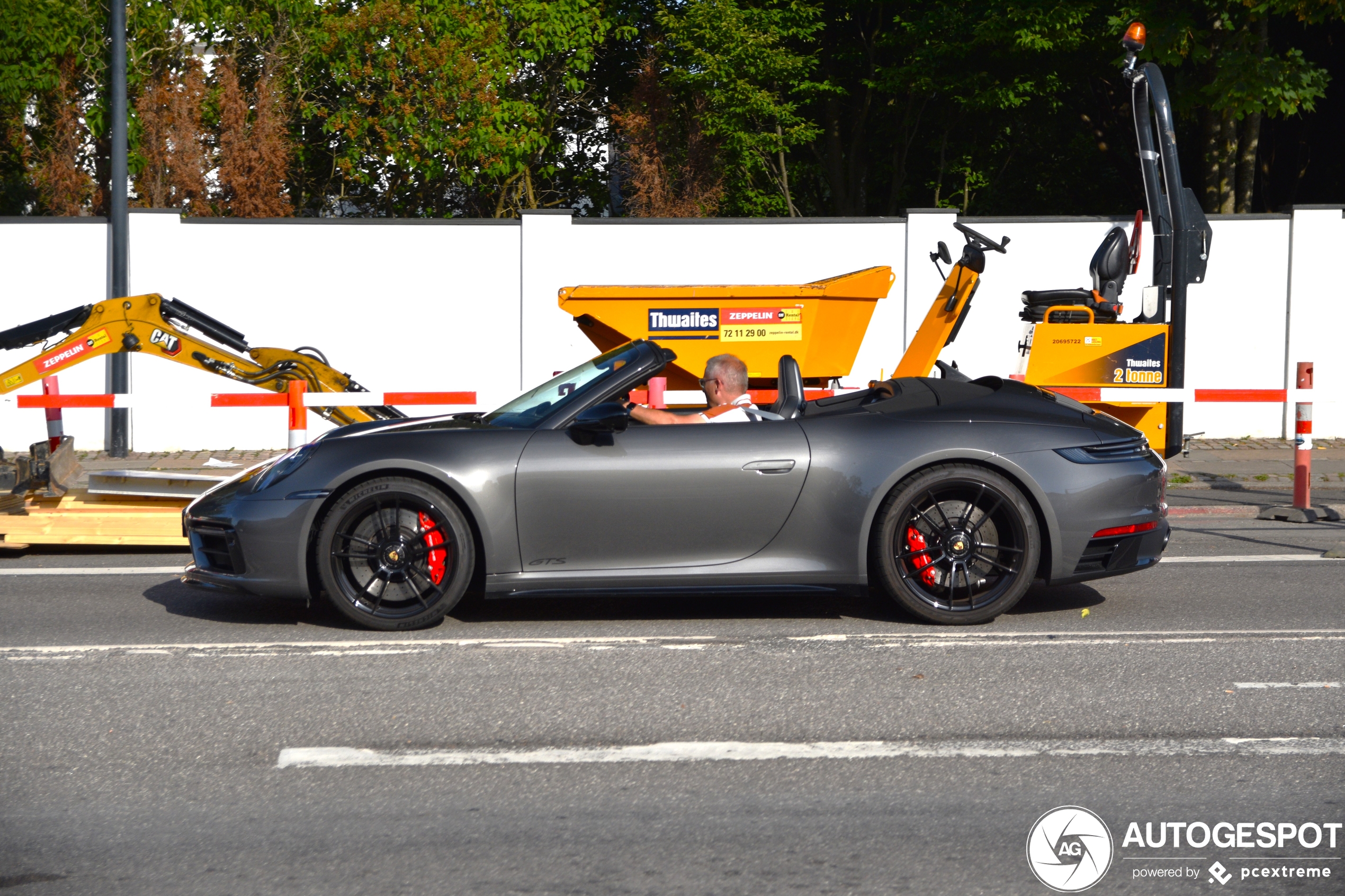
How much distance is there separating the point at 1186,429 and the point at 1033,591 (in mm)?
9696

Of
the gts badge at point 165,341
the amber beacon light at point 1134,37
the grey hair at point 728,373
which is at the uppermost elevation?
the amber beacon light at point 1134,37

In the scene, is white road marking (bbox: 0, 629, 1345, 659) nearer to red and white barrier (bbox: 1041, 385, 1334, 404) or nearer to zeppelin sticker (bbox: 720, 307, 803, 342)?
red and white barrier (bbox: 1041, 385, 1334, 404)

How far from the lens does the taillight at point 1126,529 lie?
233 inches

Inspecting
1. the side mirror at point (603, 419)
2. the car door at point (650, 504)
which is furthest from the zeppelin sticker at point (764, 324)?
the car door at point (650, 504)

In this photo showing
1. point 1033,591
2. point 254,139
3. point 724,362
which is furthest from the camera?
point 254,139

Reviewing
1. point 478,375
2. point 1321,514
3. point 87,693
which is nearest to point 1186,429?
point 1321,514

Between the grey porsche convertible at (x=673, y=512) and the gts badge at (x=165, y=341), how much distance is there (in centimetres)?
379

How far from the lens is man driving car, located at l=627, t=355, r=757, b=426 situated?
6113 millimetres

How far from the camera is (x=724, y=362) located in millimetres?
6273

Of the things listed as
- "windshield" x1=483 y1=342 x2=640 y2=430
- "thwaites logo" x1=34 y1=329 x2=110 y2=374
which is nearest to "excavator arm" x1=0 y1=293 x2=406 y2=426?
"thwaites logo" x1=34 y1=329 x2=110 y2=374

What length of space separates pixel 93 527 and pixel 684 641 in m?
4.23

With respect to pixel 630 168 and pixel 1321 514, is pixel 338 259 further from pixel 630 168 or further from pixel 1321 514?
pixel 1321 514

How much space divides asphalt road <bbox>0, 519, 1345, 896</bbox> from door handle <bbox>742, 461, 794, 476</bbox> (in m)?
0.76

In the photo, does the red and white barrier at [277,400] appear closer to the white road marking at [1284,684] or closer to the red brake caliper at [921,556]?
the red brake caliper at [921,556]
